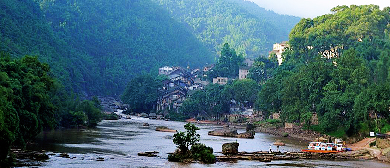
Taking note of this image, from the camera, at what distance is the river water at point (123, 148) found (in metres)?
43.5

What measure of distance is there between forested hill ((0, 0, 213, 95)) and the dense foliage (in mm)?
36051

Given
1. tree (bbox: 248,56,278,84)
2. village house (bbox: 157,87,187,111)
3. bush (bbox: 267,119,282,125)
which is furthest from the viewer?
tree (bbox: 248,56,278,84)

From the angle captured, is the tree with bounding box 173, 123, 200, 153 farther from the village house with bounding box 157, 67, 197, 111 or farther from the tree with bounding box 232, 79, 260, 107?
the village house with bounding box 157, 67, 197, 111

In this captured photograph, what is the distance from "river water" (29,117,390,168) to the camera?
43.5 m

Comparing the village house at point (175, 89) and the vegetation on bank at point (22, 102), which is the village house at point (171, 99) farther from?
Result: the vegetation on bank at point (22, 102)

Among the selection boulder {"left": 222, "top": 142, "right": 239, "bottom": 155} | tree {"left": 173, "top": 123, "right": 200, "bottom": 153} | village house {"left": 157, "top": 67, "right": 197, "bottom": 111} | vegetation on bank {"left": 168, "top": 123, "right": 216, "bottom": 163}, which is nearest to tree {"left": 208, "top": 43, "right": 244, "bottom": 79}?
village house {"left": 157, "top": 67, "right": 197, "bottom": 111}

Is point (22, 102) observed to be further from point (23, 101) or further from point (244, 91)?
point (244, 91)

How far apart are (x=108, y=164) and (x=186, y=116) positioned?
6599 cm

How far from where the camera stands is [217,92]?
108m

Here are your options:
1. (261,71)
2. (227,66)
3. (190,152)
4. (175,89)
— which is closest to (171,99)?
(175,89)

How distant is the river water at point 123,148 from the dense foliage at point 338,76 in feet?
19.5

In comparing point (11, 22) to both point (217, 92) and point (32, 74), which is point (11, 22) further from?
point (32, 74)

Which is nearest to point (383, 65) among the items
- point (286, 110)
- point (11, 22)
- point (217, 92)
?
point (286, 110)

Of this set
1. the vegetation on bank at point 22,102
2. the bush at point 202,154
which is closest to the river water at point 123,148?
the bush at point 202,154
